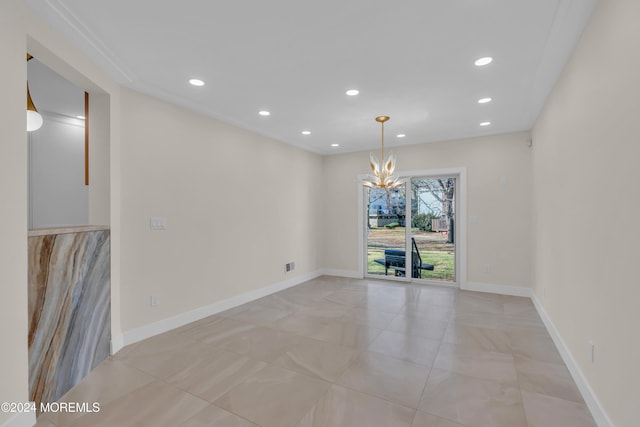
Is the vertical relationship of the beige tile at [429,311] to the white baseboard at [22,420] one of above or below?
below

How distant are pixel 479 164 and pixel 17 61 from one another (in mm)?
5710

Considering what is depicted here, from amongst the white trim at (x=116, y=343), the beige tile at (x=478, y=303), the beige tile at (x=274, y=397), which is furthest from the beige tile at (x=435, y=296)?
the white trim at (x=116, y=343)

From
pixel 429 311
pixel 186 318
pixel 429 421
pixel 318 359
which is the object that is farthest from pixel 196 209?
pixel 429 311

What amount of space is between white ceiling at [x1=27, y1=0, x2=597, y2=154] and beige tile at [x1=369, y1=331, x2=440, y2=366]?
2713 millimetres

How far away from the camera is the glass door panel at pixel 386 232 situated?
6023 millimetres

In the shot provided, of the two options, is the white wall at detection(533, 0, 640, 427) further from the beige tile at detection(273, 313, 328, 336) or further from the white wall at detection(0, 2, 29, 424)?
the white wall at detection(0, 2, 29, 424)

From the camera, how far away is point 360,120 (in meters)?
4.29

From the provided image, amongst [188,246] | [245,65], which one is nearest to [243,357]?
[188,246]

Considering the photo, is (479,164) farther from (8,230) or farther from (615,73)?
(8,230)

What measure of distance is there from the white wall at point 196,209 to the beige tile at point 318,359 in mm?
1608

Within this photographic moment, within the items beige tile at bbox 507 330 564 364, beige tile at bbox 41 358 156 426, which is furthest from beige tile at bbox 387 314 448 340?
beige tile at bbox 41 358 156 426

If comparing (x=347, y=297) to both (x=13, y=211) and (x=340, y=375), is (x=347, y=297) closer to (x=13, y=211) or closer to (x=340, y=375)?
(x=340, y=375)

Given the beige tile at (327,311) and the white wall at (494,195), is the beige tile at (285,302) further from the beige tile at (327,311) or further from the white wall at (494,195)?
the white wall at (494,195)

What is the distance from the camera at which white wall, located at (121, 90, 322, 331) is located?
3164 mm
